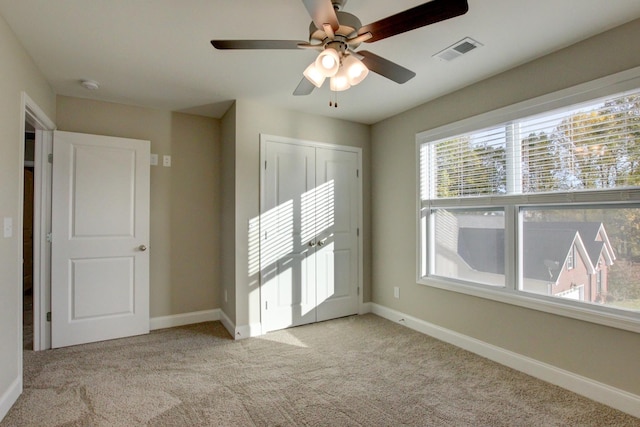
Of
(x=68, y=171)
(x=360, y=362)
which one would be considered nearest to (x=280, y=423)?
(x=360, y=362)

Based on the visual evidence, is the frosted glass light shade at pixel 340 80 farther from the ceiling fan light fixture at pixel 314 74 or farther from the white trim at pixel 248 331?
the white trim at pixel 248 331

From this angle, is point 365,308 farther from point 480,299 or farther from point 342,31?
point 342,31

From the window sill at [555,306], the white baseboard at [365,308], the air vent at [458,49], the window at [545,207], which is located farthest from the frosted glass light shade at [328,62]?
the white baseboard at [365,308]

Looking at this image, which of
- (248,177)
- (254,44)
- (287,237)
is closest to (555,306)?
(287,237)

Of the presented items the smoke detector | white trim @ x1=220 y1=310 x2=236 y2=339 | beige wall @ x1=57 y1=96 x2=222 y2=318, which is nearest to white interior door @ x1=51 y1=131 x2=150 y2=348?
beige wall @ x1=57 y1=96 x2=222 y2=318

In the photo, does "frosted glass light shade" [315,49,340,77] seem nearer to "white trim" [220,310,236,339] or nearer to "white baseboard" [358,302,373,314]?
"white trim" [220,310,236,339]

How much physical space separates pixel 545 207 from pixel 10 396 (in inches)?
157

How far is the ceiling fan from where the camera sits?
1407mm

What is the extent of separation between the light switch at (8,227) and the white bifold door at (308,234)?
76.4 inches

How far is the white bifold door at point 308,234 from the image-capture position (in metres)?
3.52

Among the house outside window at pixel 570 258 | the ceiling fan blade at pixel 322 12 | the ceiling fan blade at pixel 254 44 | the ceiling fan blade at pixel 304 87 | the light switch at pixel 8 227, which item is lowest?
the house outside window at pixel 570 258

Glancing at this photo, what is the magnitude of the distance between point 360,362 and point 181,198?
2.63 meters

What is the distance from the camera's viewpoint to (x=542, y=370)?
245 cm

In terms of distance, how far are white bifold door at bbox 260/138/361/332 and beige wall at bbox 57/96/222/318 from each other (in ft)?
2.65
